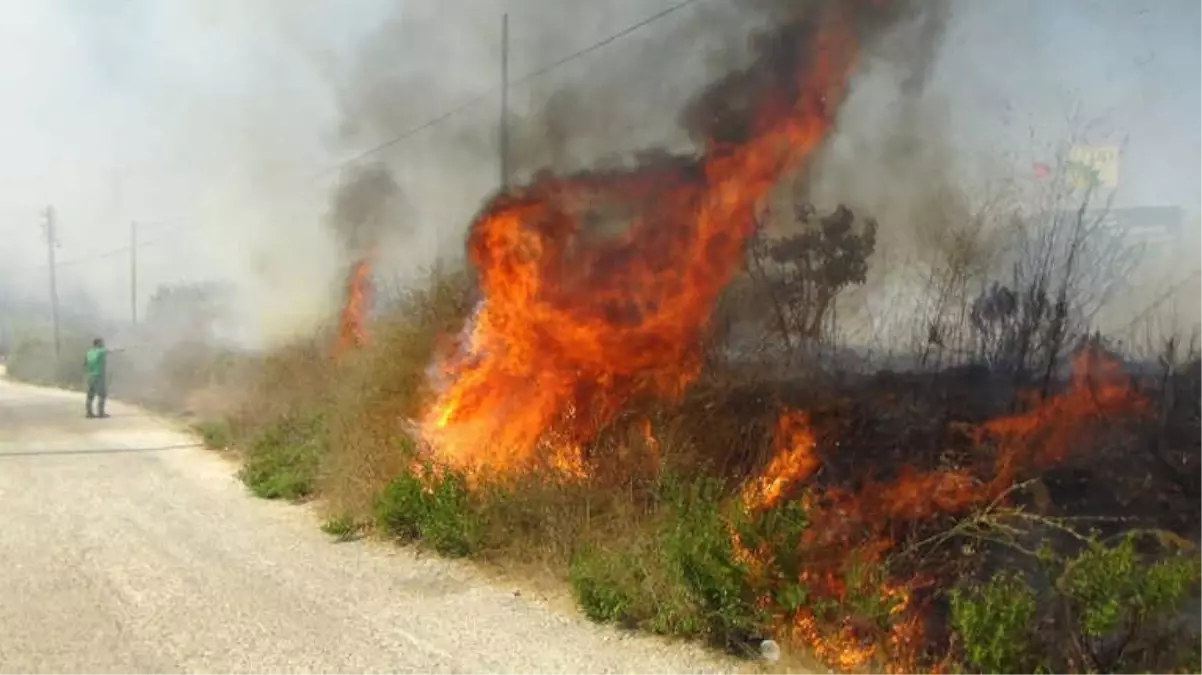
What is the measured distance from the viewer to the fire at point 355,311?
515 inches

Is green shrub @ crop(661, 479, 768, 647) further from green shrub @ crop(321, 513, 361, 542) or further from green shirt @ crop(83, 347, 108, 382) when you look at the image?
green shirt @ crop(83, 347, 108, 382)

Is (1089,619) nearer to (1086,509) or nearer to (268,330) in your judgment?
(1086,509)

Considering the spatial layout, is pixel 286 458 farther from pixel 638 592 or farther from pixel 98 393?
pixel 98 393

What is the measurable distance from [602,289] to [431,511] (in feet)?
8.32

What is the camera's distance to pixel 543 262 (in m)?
9.59

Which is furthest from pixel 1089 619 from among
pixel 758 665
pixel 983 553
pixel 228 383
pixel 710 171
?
pixel 228 383

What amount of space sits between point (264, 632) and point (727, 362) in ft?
15.3

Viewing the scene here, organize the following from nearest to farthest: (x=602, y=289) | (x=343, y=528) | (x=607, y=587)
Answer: (x=607, y=587)
(x=343, y=528)
(x=602, y=289)

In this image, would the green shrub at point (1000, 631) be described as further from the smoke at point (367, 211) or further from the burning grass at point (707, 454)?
the smoke at point (367, 211)

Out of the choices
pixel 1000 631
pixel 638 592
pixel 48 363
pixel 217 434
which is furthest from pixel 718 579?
pixel 48 363

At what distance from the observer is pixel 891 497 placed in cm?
685

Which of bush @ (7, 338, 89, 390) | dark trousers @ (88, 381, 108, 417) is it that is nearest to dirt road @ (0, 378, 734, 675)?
dark trousers @ (88, 381, 108, 417)

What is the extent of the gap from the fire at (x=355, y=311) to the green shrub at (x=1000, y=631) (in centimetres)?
841

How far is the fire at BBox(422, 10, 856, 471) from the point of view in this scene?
888 centimetres
